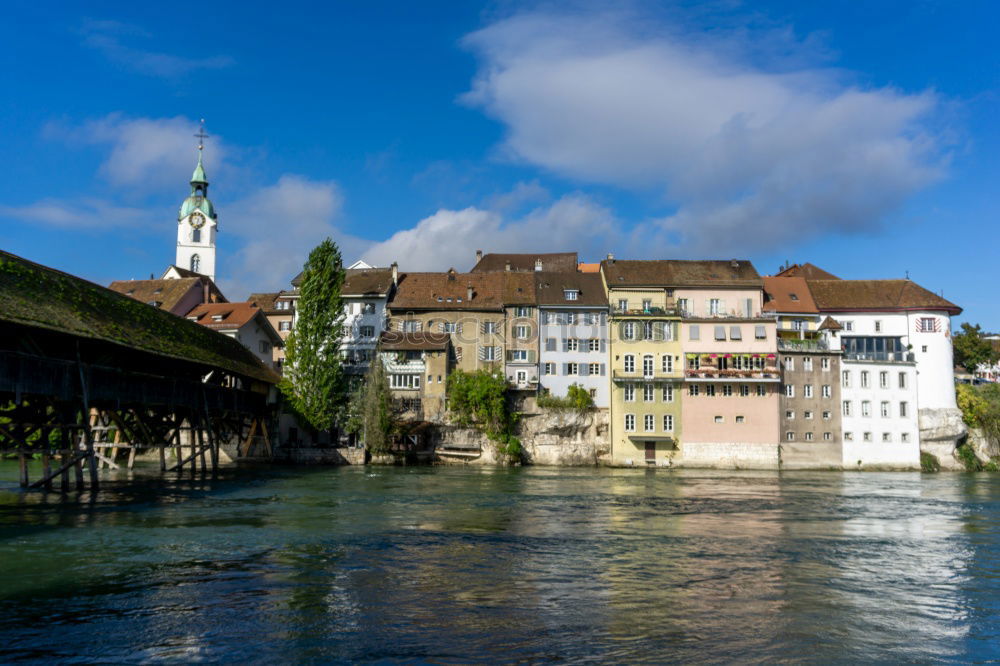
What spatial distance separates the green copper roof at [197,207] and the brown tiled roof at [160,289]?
31.7 m

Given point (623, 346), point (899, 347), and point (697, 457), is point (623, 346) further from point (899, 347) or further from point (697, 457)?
point (899, 347)

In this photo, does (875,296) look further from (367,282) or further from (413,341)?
(367,282)

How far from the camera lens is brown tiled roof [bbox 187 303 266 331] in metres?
54.8

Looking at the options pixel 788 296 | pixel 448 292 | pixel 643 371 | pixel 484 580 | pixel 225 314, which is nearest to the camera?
pixel 484 580

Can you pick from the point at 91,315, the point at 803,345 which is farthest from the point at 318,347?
the point at 803,345

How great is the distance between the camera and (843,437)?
5578 cm

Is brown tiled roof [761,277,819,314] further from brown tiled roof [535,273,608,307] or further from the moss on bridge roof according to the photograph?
the moss on bridge roof

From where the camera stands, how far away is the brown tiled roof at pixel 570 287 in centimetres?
5854

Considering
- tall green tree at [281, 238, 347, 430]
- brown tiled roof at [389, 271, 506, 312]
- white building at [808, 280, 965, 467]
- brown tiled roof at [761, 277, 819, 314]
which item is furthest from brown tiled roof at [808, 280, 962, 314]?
tall green tree at [281, 238, 347, 430]

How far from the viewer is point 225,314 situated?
57031 mm

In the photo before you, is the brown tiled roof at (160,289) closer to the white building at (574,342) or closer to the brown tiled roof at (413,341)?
the brown tiled roof at (413,341)

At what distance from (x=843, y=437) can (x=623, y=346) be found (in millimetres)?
15954

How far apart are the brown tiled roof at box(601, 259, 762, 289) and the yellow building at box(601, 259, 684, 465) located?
0.22m

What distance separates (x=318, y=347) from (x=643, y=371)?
21.9 metres
